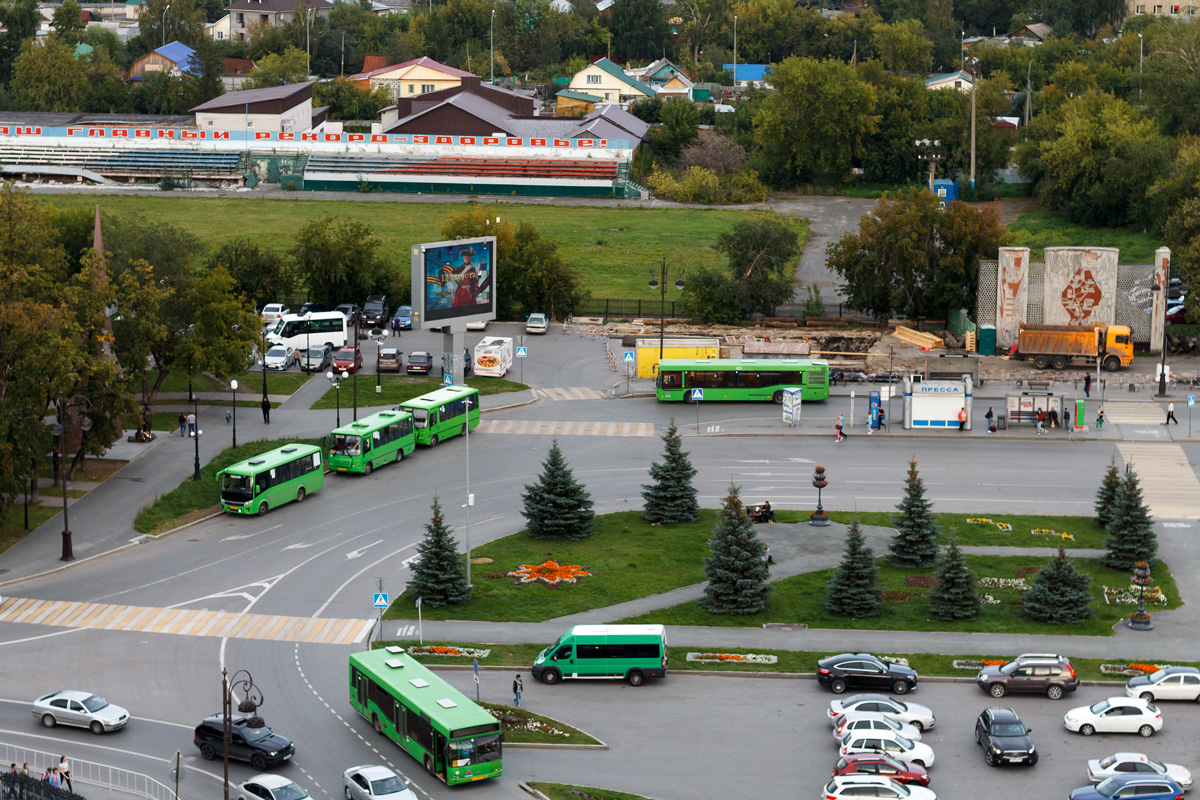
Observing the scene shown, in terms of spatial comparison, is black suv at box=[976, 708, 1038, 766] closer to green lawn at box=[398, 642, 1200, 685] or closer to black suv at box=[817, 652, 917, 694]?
black suv at box=[817, 652, 917, 694]

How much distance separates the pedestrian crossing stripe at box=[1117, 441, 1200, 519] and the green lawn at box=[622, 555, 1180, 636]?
7.21 meters

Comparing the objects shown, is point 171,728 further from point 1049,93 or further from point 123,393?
point 1049,93

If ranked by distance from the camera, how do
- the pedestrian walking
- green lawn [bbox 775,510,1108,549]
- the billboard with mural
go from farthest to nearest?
the billboard with mural, green lawn [bbox 775,510,1108,549], the pedestrian walking

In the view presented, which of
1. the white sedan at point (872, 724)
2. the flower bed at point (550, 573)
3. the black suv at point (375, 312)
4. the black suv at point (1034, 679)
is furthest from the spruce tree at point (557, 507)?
the black suv at point (375, 312)

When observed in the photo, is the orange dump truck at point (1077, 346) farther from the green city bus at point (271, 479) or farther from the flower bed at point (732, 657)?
the flower bed at point (732, 657)

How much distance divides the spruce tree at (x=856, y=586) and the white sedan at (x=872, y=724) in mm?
9125

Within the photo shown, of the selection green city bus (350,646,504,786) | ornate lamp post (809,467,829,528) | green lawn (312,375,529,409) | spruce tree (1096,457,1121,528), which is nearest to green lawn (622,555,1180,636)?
spruce tree (1096,457,1121,528)

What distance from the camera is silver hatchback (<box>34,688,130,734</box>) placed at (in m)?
42.5

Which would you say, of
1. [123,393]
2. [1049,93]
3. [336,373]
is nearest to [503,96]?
[1049,93]

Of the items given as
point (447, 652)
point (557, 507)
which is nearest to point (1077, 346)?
point (557, 507)

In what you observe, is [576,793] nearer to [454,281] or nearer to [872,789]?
[872,789]

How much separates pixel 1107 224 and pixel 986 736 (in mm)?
92114

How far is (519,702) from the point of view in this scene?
147ft

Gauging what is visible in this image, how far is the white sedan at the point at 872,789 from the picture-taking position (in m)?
38.1
